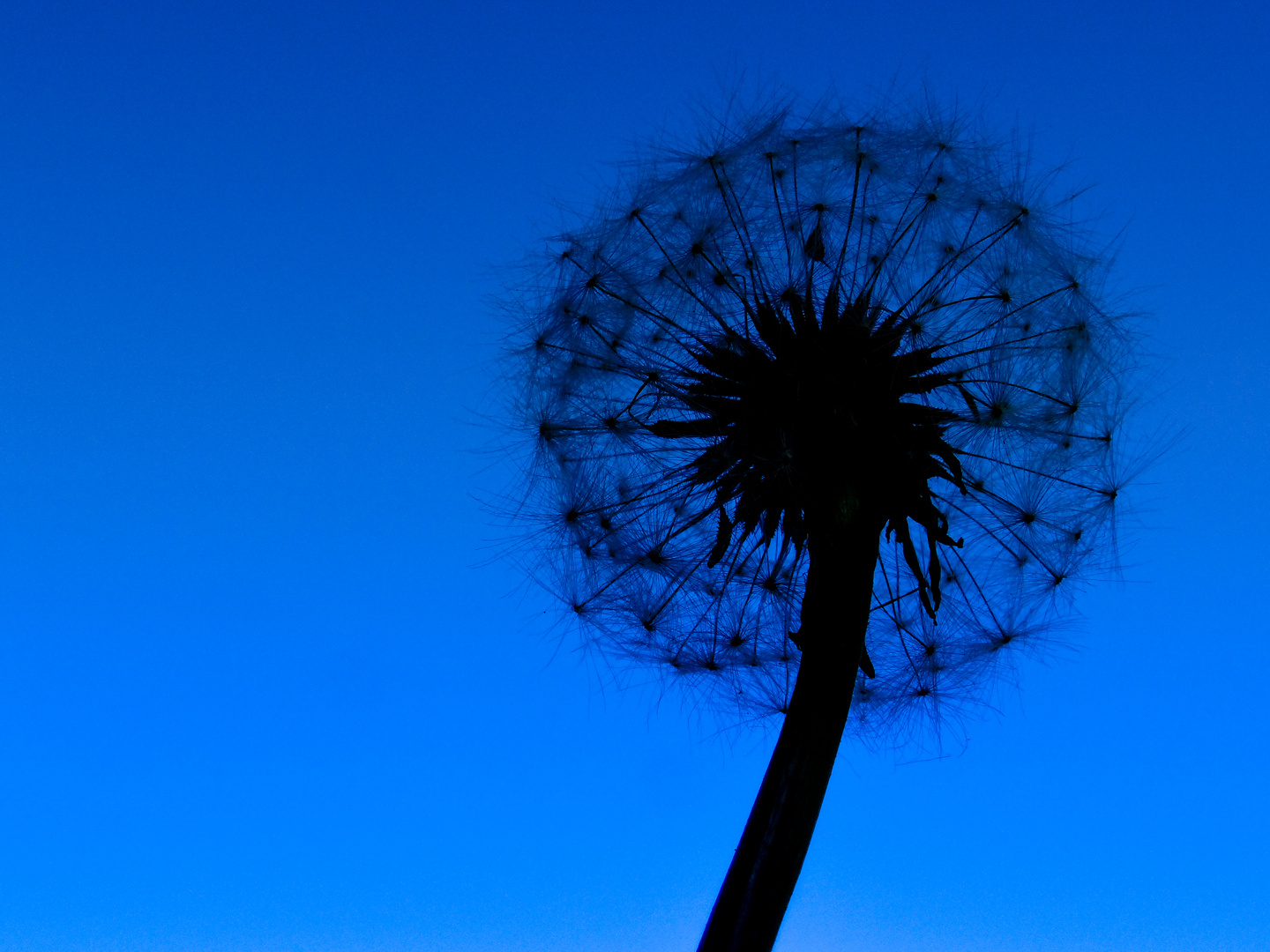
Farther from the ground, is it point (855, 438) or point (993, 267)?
point (993, 267)

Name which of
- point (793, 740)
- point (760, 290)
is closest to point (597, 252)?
point (760, 290)

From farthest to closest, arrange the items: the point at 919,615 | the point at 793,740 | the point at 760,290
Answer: the point at 919,615, the point at 760,290, the point at 793,740

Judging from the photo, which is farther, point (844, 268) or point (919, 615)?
point (919, 615)

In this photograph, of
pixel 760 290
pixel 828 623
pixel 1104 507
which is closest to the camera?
pixel 828 623

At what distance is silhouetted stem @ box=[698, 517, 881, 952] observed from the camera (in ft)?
16.6

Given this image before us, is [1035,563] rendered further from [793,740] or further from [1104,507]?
[793,740]

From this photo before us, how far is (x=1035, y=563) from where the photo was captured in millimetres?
7891

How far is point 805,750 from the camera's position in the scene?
5.57m

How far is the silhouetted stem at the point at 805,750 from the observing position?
507cm

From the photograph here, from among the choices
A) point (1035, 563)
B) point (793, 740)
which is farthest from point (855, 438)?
point (1035, 563)

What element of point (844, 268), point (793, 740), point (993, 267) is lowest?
point (793, 740)

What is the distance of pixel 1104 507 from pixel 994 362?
149cm

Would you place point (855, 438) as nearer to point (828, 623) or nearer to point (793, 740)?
point (828, 623)

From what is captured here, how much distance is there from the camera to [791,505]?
6.65 meters
